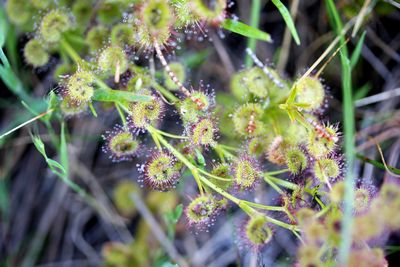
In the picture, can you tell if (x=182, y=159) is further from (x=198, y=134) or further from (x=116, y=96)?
(x=116, y=96)

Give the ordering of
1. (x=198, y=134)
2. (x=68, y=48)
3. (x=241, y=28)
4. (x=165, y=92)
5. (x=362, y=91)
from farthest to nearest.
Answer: (x=362, y=91) < (x=68, y=48) < (x=165, y=92) < (x=241, y=28) < (x=198, y=134)

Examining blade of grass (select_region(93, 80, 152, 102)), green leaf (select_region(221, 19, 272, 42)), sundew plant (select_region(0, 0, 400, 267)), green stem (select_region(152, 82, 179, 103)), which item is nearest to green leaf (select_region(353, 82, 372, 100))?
sundew plant (select_region(0, 0, 400, 267))

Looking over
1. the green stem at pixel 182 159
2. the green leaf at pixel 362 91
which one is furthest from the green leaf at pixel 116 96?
the green leaf at pixel 362 91

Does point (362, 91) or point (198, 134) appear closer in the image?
point (198, 134)

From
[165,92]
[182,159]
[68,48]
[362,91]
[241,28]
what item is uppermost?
[68,48]

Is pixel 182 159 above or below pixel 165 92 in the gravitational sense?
below

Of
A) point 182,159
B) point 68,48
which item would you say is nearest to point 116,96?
point 182,159

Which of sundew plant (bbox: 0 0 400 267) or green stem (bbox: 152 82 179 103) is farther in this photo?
green stem (bbox: 152 82 179 103)

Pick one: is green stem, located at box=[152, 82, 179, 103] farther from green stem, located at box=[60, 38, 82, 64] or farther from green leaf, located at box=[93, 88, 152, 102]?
green stem, located at box=[60, 38, 82, 64]
